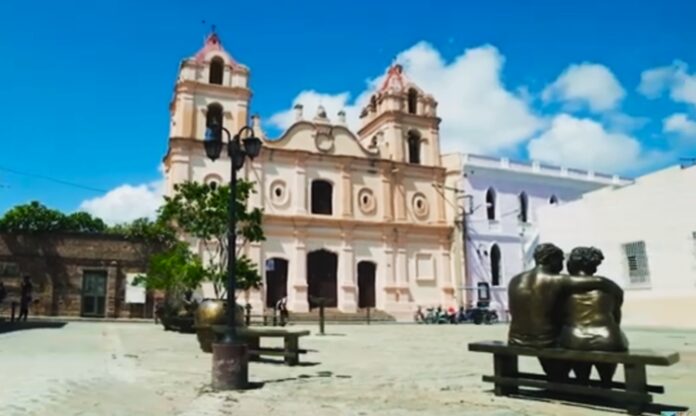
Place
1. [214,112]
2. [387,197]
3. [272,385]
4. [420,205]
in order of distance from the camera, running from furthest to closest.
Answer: [420,205] < [387,197] < [214,112] < [272,385]

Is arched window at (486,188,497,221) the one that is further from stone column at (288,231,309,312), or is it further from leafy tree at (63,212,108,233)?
leafy tree at (63,212,108,233)

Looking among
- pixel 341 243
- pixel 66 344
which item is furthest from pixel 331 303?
pixel 66 344

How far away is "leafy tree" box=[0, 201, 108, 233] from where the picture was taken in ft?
88.8

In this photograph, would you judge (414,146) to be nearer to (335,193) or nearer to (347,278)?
(335,193)

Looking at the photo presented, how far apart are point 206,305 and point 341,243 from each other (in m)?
20.9

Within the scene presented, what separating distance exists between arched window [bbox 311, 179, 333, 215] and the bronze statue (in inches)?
1076

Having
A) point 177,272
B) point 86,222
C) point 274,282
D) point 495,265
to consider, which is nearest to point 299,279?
point 274,282

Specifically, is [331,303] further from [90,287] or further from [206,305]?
[206,305]

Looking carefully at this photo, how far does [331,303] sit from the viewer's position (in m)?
31.2

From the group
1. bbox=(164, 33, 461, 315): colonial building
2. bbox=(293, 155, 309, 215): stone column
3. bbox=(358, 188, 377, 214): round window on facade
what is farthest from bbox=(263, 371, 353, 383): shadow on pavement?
bbox=(358, 188, 377, 214): round window on facade

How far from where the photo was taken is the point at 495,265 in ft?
116

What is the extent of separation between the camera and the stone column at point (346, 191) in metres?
32.7

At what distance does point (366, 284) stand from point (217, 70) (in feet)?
46.4

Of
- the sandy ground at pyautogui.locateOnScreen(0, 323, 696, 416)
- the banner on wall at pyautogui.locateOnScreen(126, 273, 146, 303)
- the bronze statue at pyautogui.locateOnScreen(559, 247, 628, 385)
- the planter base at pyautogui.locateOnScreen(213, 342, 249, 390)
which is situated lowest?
the sandy ground at pyautogui.locateOnScreen(0, 323, 696, 416)
